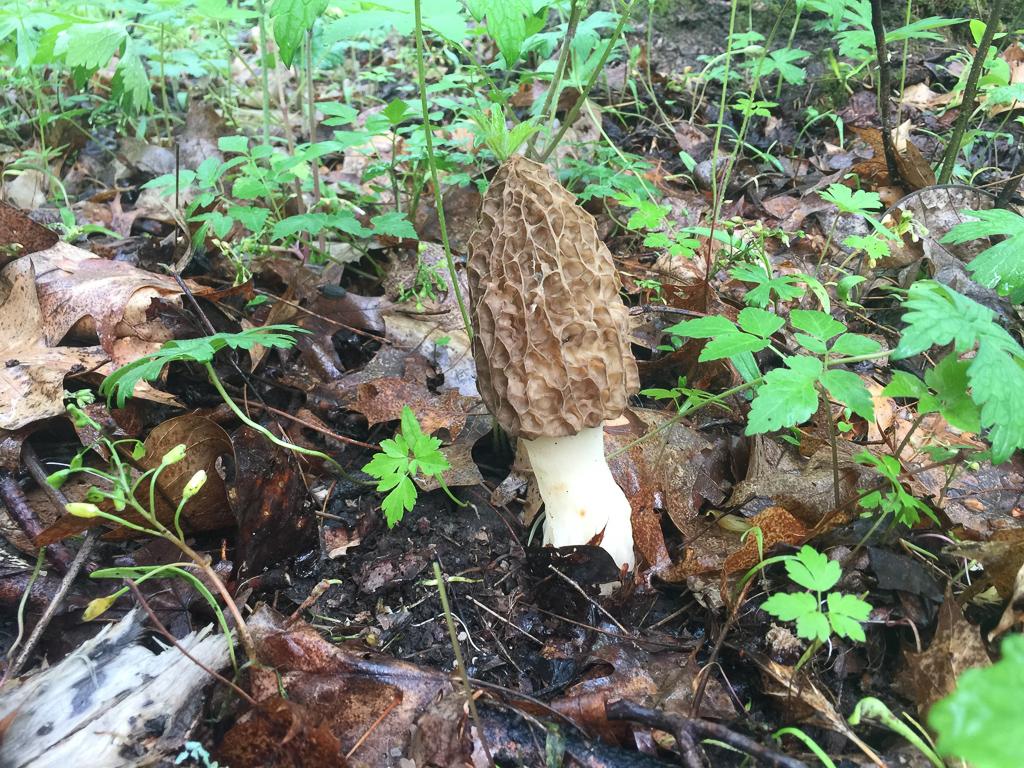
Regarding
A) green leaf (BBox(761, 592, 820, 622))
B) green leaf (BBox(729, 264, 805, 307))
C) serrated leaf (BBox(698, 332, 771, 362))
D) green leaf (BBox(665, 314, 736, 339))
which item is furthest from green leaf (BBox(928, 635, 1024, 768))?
green leaf (BBox(729, 264, 805, 307))

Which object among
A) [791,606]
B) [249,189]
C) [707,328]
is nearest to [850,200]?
[707,328]

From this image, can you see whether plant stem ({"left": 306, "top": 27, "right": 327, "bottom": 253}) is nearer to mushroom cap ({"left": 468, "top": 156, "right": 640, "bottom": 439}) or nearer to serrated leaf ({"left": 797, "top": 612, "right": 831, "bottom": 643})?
mushroom cap ({"left": 468, "top": 156, "right": 640, "bottom": 439})

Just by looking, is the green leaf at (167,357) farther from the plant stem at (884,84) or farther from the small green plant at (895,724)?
the plant stem at (884,84)

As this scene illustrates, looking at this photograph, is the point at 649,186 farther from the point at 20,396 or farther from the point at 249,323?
the point at 20,396

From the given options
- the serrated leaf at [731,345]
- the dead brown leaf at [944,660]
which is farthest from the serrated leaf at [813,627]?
the serrated leaf at [731,345]

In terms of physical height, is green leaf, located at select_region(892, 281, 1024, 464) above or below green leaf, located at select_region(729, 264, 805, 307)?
above

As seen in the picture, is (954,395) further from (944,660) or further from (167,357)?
(167,357)

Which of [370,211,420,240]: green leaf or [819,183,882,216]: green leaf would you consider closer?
[819,183,882,216]: green leaf
